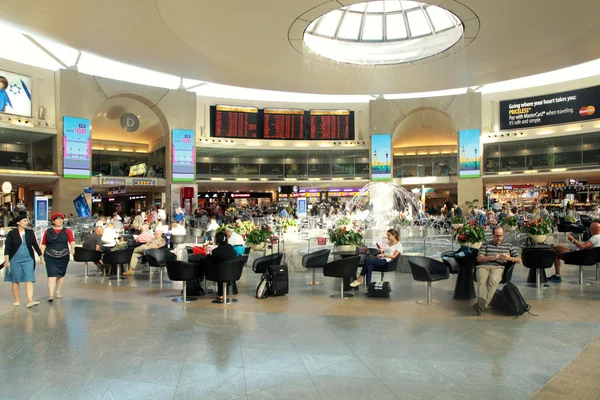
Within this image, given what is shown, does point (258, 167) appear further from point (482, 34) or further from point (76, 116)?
point (482, 34)

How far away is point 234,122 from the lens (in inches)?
1165

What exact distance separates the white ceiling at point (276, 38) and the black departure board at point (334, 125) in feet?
34.9

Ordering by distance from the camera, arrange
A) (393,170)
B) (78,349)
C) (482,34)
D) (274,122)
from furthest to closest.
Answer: (393,170) → (274,122) → (482,34) → (78,349)

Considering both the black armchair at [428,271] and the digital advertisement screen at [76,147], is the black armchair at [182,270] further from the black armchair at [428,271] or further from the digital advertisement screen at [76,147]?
the digital advertisement screen at [76,147]

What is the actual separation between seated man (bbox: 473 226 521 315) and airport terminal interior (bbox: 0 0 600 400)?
0.03m

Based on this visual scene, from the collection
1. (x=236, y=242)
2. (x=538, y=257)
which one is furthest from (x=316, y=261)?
(x=538, y=257)

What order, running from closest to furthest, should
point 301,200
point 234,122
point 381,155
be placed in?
1. point 301,200
2. point 234,122
3. point 381,155

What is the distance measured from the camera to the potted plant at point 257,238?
10.1 m

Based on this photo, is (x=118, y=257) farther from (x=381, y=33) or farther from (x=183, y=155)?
(x=183, y=155)

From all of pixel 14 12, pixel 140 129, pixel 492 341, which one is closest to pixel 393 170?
pixel 140 129

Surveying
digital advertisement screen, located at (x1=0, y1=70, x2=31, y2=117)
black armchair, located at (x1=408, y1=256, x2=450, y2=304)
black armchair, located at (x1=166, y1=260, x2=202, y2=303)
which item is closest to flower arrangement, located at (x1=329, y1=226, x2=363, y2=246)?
black armchair, located at (x1=408, y1=256, x2=450, y2=304)

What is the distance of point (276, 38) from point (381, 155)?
17732mm

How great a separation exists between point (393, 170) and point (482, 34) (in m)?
19.4

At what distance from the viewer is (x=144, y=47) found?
1605cm
